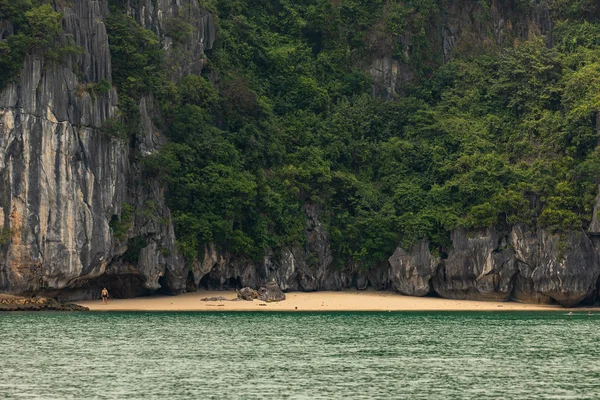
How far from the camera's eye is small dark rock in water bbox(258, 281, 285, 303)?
63.7 meters

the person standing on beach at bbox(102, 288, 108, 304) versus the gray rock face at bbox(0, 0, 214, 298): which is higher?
the gray rock face at bbox(0, 0, 214, 298)

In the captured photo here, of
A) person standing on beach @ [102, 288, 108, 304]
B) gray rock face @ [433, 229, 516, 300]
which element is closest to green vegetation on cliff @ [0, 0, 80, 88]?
person standing on beach @ [102, 288, 108, 304]

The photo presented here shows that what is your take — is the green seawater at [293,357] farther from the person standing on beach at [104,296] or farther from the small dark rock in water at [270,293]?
the small dark rock in water at [270,293]

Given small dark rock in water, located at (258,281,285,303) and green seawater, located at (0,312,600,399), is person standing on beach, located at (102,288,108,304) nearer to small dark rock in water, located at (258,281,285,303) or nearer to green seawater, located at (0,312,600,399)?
green seawater, located at (0,312,600,399)

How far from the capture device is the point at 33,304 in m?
58.2

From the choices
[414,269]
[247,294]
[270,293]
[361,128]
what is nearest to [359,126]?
[361,128]

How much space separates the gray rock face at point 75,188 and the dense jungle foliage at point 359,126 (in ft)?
4.80

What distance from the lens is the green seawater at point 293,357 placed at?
31.7 meters

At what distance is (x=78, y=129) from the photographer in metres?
59.8

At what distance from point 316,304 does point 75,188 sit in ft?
49.3

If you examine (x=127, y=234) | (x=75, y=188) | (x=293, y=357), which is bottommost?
(x=293, y=357)

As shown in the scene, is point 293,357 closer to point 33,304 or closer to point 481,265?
point 33,304

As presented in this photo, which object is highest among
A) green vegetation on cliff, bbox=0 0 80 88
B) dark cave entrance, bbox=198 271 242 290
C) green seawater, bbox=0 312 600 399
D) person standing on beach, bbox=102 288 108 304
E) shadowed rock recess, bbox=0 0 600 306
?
green vegetation on cliff, bbox=0 0 80 88

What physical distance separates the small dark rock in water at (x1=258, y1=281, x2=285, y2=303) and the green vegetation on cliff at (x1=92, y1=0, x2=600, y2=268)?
9.04ft
